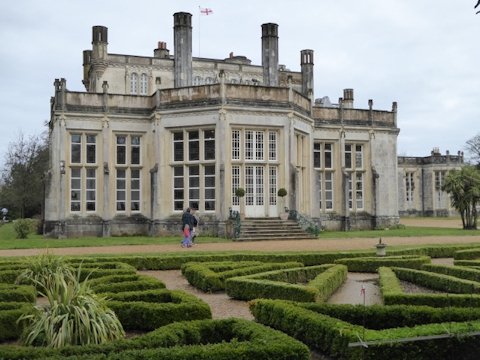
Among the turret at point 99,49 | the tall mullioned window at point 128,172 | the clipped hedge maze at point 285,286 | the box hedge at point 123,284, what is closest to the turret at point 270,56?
the tall mullioned window at point 128,172

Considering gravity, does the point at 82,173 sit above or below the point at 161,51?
below

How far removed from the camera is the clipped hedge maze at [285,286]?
10.9 metres

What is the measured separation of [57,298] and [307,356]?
12.2 feet

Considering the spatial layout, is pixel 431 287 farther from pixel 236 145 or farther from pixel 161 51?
pixel 161 51

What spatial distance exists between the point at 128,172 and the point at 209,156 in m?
5.61

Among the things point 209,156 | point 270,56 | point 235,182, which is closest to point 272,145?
point 235,182

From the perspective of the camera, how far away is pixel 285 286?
1118 centimetres

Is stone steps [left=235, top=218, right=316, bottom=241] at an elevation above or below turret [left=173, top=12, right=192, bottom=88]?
below

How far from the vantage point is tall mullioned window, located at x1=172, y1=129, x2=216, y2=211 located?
28.6 metres

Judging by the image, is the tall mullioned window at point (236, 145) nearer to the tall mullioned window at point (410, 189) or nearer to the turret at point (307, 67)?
the turret at point (307, 67)

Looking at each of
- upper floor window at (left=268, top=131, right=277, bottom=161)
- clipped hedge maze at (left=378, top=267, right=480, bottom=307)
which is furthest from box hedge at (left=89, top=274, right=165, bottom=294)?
upper floor window at (left=268, top=131, right=277, bottom=161)

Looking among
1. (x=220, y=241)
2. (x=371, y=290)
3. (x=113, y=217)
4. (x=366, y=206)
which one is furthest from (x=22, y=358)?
(x=366, y=206)

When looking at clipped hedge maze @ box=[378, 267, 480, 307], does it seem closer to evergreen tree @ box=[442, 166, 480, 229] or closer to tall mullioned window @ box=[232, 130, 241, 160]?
tall mullioned window @ box=[232, 130, 241, 160]

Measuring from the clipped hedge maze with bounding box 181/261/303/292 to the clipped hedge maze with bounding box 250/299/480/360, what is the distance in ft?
12.0
